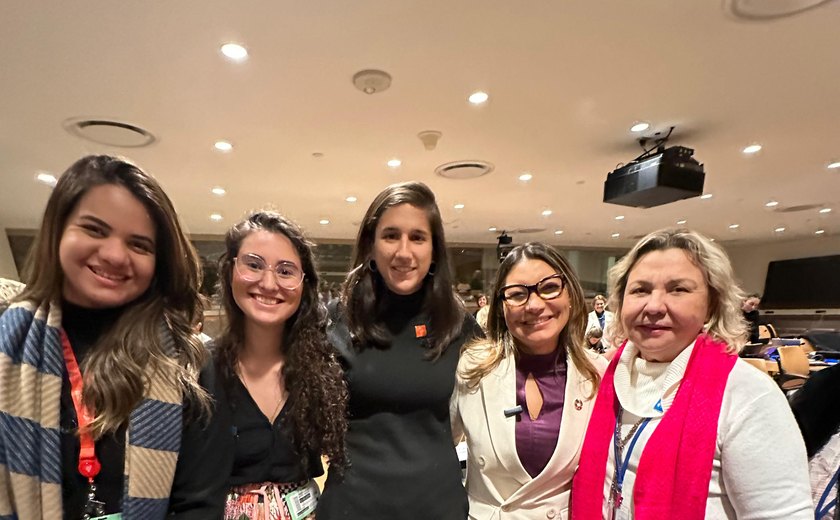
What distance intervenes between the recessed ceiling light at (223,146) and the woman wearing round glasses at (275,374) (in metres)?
3.70

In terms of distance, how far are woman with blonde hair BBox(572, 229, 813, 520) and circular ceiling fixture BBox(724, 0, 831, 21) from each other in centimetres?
213

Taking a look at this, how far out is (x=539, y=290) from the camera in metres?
1.56

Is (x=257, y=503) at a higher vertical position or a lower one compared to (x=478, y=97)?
lower

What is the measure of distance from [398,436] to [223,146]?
171 inches

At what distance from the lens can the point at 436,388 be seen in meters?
1.54

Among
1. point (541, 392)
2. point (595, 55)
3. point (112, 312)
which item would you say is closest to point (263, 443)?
point (112, 312)

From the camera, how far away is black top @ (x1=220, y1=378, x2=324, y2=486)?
1.29 metres

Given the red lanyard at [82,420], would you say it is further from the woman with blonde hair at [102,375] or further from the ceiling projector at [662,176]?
the ceiling projector at [662,176]

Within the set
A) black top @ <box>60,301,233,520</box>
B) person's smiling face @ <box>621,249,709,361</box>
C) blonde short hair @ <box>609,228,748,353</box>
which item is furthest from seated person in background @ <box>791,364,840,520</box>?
black top @ <box>60,301,233,520</box>

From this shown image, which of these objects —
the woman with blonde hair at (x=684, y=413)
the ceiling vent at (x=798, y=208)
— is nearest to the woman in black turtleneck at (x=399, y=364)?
the woman with blonde hair at (x=684, y=413)

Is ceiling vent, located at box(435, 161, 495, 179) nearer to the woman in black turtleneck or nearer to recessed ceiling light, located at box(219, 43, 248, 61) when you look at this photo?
recessed ceiling light, located at box(219, 43, 248, 61)

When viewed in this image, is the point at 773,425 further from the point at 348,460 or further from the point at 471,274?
the point at 471,274

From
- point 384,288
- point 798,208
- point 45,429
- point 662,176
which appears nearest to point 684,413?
point 384,288

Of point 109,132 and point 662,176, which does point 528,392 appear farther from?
point 109,132
